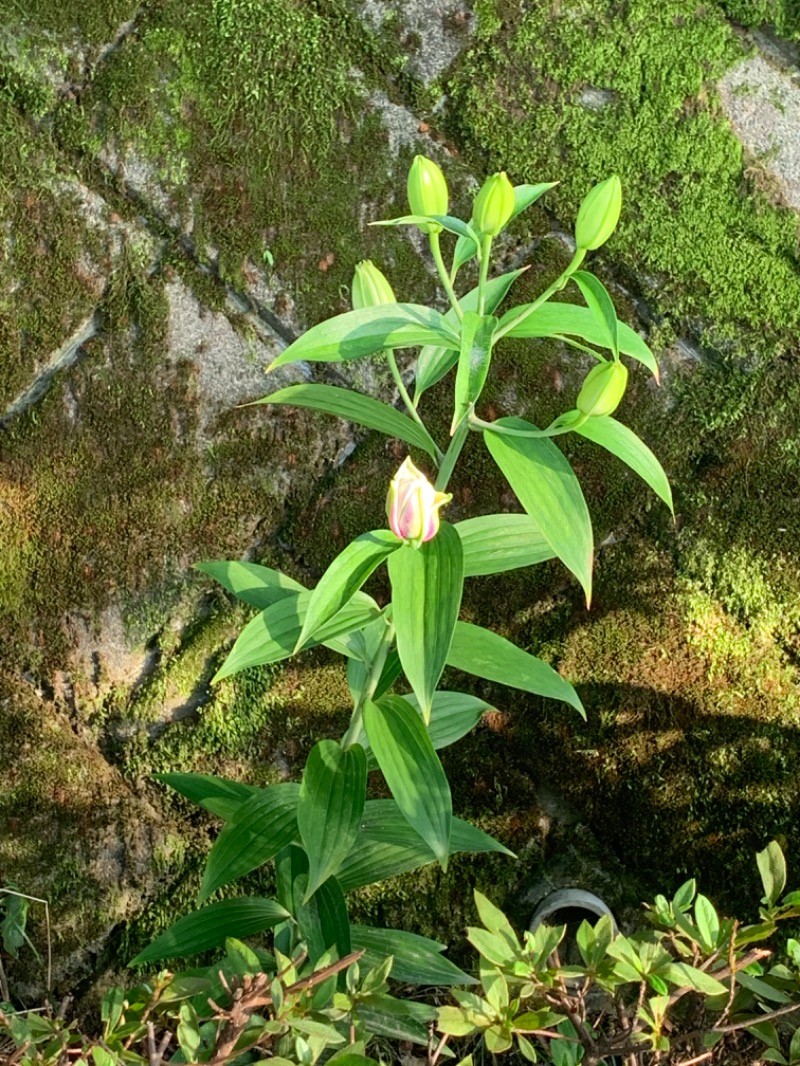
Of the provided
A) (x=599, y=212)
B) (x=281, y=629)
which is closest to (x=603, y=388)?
(x=599, y=212)

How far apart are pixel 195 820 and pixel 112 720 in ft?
0.84

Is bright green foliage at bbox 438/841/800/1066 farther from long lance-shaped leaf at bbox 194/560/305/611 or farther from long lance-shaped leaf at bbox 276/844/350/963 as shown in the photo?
long lance-shaped leaf at bbox 194/560/305/611

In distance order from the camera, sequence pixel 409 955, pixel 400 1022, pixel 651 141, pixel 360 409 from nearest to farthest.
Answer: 1. pixel 360 409
2. pixel 400 1022
3. pixel 409 955
4. pixel 651 141

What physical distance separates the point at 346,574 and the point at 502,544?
0.29 meters

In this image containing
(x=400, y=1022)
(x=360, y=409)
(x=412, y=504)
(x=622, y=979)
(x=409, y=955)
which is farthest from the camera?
(x=409, y=955)

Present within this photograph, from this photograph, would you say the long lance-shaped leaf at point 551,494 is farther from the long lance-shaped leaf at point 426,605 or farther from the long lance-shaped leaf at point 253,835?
the long lance-shaped leaf at point 253,835

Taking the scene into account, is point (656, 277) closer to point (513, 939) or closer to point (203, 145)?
point (203, 145)

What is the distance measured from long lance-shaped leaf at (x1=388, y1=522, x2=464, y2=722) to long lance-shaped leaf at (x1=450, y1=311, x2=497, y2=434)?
0.52 feet

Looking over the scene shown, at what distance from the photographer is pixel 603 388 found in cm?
104

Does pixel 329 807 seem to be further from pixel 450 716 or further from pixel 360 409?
pixel 360 409

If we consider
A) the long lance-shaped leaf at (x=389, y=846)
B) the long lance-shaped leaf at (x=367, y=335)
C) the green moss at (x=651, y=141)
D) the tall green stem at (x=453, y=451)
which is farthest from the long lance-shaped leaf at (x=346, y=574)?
the green moss at (x=651, y=141)

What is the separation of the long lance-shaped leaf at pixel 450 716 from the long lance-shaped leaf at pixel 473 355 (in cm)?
59

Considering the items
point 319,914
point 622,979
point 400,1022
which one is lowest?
point 400,1022

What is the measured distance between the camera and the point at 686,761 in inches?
71.4
